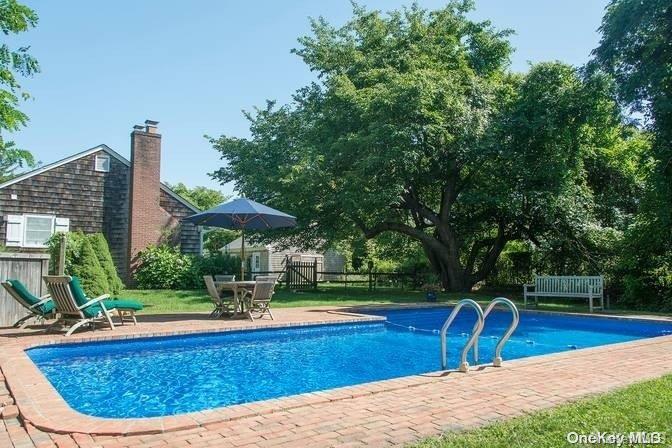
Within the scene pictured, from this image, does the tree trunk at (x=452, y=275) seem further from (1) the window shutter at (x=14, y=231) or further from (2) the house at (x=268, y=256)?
(1) the window shutter at (x=14, y=231)

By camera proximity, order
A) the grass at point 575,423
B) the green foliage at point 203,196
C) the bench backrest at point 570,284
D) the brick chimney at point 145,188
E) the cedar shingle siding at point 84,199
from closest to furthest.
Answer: the grass at point 575,423, the bench backrest at point 570,284, the cedar shingle siding at point 84,199, the brick chimney at point 145,188, the green foliage at point 203,196

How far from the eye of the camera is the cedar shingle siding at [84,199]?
19.9m

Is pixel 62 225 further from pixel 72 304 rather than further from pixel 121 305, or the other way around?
pixel 72 304

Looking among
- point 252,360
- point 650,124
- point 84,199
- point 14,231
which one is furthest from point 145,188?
point 650,124

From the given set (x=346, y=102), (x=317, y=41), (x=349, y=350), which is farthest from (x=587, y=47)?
(x=349, y=350)

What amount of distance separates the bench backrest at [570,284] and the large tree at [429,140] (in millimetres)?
3629

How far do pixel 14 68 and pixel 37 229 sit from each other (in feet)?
40.0

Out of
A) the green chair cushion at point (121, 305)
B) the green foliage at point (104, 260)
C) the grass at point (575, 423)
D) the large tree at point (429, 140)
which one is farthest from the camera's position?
the large tree at point (429, 140)

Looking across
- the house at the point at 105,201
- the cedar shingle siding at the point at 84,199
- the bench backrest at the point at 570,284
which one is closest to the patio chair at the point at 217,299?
the bench backrest at the point at 570,284

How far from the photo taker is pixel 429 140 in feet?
60.1

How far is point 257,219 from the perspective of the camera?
12820 millimetres

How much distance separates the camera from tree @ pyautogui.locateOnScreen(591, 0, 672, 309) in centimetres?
1489

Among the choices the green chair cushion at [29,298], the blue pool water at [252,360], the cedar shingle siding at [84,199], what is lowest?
the blue pool water at [252,360]

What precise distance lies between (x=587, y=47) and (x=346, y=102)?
28.1ft
